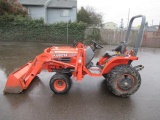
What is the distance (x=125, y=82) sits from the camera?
411cm

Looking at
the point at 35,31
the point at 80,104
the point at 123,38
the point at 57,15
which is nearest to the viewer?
the point at 80,104

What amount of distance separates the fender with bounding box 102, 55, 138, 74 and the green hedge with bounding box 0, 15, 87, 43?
34.4 feet

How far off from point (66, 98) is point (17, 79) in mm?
1273

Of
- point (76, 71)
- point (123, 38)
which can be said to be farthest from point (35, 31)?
point (76, 71)

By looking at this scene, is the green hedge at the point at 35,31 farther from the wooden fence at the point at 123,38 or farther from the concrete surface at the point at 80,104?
the concrete surface at the point at 80,104

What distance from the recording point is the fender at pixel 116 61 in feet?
13.5

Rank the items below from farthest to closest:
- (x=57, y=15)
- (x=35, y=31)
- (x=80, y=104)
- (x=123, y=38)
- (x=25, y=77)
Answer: (x=57, y=15) < (x=35, y=31) < (x=123, y=38) < (x=25, y=77) < (x=80, y=104)

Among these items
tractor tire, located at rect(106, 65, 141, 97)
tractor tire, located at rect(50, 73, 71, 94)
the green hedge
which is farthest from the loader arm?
the green hedge

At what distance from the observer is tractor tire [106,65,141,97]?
4.07 metres

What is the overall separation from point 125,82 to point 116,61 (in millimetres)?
571

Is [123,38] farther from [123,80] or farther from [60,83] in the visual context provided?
[60,83]

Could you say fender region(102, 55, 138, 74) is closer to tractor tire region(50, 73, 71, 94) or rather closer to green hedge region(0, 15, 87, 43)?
tractor tire region(50, 73, 71, 94)

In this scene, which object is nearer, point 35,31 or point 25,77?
point 25,77

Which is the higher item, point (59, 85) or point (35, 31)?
point (35, 31)
